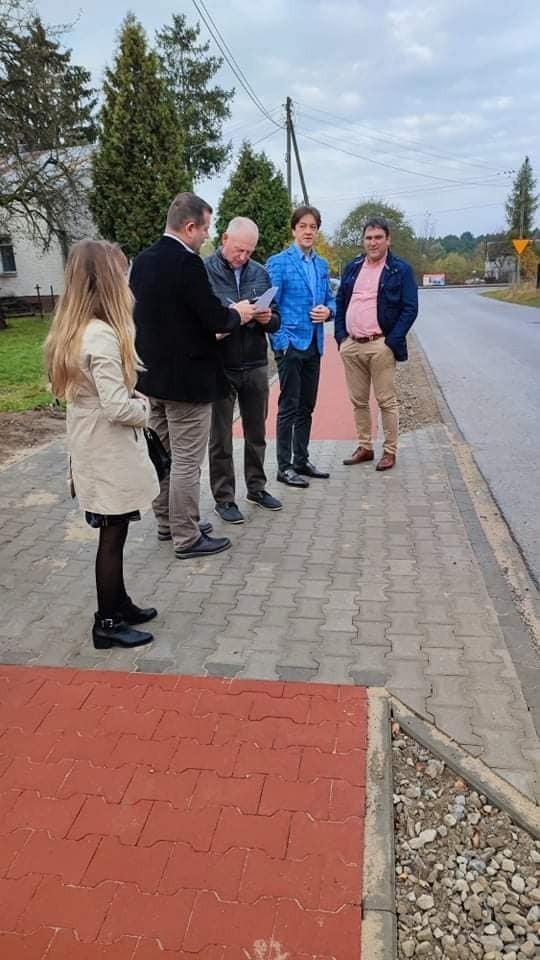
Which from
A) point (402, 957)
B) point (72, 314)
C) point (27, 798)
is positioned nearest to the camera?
point (402, 957)

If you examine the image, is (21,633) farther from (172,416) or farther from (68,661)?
(172,416)

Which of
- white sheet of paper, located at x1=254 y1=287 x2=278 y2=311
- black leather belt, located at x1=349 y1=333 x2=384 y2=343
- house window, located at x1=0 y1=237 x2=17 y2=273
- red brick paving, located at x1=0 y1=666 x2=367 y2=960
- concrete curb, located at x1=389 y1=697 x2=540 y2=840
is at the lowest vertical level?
concrete curb, located at x1=389 y1=697 x2=540 y2=840

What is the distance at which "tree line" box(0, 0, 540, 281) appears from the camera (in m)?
16.2

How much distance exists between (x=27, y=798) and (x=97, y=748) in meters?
0.29

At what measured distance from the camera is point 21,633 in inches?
132

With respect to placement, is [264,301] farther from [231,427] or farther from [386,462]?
[386,462]

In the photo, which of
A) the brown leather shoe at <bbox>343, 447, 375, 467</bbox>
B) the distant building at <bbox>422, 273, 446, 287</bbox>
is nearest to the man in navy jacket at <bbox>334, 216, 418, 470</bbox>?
the brown leather shoe at <bbox>343, 447, 375, 467</bbox>

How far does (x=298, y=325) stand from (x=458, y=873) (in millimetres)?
4093

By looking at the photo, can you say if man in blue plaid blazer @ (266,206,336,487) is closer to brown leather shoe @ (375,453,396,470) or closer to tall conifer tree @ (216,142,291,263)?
brown leather shoe @ (375,453,396,470)

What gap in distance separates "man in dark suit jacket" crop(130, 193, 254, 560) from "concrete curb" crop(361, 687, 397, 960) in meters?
1.87

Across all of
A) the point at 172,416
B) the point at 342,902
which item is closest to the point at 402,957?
the point at 342,902

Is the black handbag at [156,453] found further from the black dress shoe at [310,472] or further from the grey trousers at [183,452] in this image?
the black dress shoe at [310,472]

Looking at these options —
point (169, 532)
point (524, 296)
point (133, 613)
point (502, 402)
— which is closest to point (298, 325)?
point (169, 532)

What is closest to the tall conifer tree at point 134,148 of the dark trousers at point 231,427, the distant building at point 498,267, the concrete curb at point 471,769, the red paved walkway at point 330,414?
the red paved walkway at point 330,414
